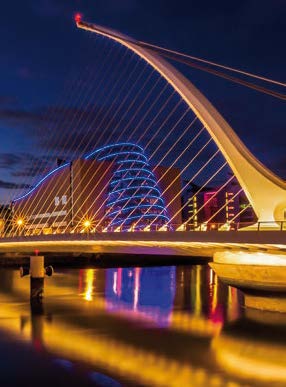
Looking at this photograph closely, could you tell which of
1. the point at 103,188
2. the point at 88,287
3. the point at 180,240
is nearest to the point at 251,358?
the point at 180,240

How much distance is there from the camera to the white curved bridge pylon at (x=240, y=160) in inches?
739

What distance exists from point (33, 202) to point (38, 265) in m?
40.3

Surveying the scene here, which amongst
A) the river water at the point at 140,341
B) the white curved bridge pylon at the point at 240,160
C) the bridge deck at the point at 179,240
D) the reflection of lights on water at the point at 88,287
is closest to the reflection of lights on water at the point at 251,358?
the river water at the point at 140,341

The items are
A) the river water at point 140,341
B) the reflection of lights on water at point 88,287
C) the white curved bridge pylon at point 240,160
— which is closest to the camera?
the river water at point 140,341

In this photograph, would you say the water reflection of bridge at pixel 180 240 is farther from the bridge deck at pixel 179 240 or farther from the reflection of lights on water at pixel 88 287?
the reflection of lights on water at pixel 88 287

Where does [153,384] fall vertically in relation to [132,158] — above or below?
below

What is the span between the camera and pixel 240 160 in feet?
64.7

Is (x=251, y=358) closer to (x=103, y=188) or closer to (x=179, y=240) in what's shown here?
(x=179, y=240)

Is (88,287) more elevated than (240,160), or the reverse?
(240,160)

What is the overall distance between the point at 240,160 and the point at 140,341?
6.78 meters

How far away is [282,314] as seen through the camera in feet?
67.5

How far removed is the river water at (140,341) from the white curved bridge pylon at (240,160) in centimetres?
377

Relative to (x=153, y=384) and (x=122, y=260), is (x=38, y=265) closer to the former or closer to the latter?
(x=153, y=384)

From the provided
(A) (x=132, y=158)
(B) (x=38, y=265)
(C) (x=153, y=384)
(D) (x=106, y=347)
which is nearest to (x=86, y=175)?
(A) (x=132, y=158)
